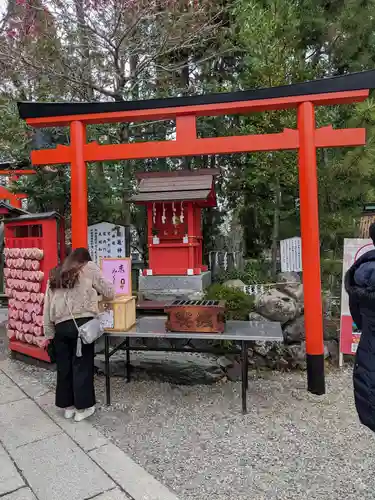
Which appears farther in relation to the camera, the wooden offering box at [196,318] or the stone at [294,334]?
the stone at [294,334]

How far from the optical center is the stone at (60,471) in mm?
2418

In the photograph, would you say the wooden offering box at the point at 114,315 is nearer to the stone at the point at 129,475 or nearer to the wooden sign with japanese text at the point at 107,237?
the stone at the point at 129,475

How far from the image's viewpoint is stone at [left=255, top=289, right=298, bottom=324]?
5.25 meters

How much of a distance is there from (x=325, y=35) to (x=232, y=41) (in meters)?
2.36

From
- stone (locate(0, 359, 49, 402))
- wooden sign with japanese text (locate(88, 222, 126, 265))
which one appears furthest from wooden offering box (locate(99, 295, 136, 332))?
wooden sign with japanese text (locate(88, 222, 126, 265))


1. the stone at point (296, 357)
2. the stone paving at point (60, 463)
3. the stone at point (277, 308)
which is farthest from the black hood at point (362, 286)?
the stone at point (296, 357)

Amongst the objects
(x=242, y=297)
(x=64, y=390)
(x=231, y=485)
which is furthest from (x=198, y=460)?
(x=242, y=297)

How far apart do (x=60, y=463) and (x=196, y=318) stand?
5.68 ft

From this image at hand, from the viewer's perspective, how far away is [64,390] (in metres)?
3.52

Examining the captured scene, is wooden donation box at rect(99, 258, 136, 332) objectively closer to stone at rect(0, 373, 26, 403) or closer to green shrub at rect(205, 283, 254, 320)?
stone at rect(0, 373, 26, 403)

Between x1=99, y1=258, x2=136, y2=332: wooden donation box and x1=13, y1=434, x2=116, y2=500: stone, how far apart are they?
1168 millimetres

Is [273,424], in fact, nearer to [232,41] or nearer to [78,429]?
[78,429]

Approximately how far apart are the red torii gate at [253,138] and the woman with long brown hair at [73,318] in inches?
40.0

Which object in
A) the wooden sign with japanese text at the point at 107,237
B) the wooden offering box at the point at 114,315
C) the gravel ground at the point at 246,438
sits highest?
the wooden sign with japanese text at the point at 107,237
